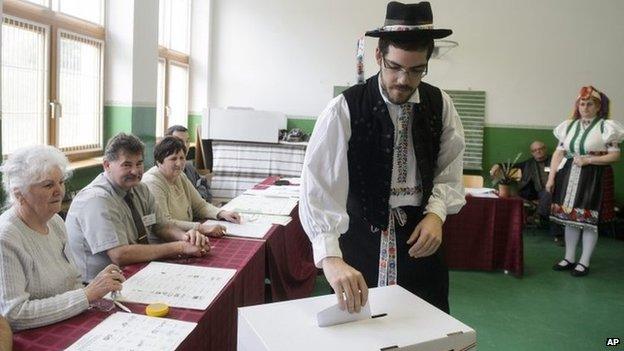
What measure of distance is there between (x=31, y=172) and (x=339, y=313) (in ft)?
3.42

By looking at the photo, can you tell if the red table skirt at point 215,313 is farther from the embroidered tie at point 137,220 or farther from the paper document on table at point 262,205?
the paper document on table at point 262,205

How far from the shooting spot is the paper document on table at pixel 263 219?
259cm

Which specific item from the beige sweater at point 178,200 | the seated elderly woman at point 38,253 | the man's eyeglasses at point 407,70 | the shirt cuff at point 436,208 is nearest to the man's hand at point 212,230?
the beige sweater at point 178,200

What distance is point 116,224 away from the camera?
1871mm

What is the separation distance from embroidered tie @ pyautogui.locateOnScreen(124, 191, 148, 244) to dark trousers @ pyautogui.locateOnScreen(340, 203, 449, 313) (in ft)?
3.48

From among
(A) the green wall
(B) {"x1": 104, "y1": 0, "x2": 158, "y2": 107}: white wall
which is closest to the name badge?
(B) {"x1": 104, "y1": 0, "x2": 158, "y2": 107}: white wall

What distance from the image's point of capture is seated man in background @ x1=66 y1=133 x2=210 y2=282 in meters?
1.82

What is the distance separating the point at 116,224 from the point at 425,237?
1237mm

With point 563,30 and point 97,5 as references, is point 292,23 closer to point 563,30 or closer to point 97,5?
point 97,5

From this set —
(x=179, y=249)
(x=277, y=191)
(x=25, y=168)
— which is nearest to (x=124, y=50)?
(x=277, y=191)

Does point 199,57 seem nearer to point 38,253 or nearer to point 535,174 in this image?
point 535,174

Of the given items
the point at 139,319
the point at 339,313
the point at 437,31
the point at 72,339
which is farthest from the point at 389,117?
the point at 72,339

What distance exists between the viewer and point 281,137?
578cm

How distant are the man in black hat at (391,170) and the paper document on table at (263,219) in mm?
1223
